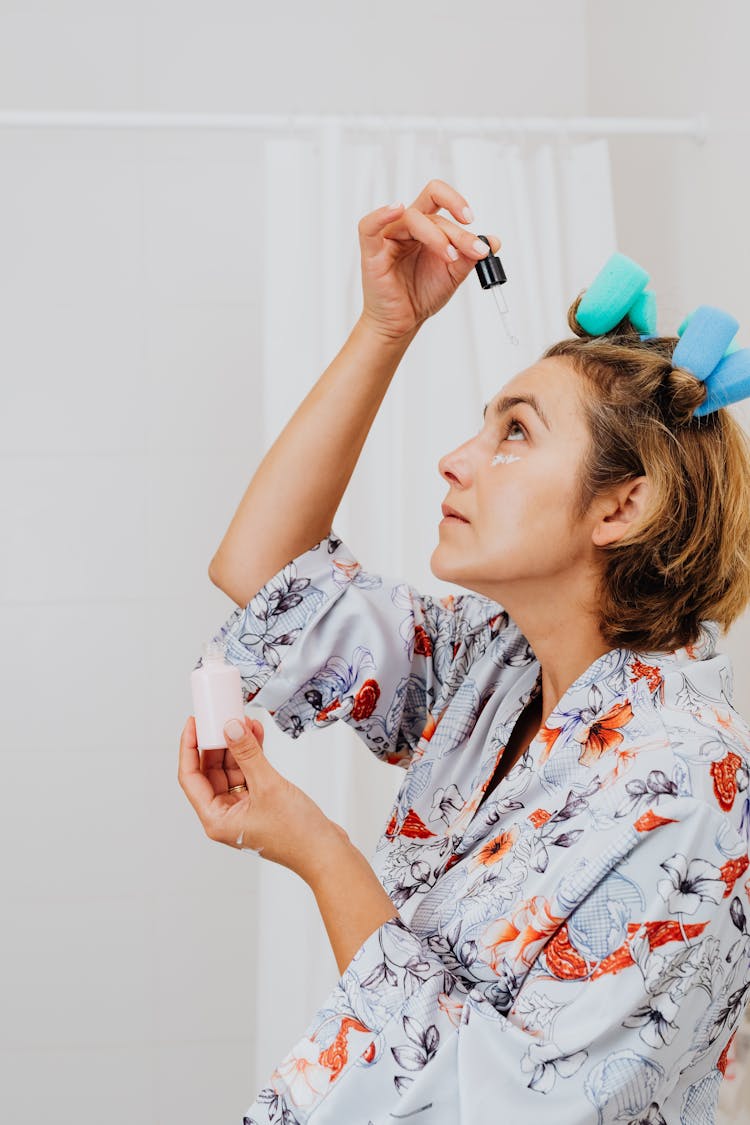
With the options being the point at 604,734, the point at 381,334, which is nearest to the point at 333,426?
the point at 381,334

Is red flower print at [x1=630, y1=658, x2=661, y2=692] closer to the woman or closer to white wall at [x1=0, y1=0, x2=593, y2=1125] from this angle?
the woman

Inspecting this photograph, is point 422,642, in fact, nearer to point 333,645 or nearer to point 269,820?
point 333,645

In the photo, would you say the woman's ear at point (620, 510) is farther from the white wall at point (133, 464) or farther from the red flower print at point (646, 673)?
the white wall at point (133, 464)

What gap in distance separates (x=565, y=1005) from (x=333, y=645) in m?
0.48

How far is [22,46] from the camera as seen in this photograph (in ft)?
6.54

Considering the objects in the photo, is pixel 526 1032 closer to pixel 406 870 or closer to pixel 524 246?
pixel 406 870

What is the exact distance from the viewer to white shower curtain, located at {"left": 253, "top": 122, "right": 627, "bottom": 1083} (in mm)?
1472

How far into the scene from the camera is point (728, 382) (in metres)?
1.00

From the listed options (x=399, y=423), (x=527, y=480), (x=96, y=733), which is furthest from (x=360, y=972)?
(x=96, y=733)

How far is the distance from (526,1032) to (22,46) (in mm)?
1877

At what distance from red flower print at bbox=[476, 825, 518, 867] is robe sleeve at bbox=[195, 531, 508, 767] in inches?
10.4

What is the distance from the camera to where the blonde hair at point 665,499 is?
101 cm

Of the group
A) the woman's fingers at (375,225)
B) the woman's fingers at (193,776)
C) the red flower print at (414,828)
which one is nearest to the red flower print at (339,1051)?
the woman's fingers at (193,776)

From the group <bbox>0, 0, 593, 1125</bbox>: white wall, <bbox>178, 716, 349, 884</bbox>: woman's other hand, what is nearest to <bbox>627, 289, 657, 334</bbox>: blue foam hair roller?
<bbox>178, 716, 349, 884</bbox>: woman's other hand
